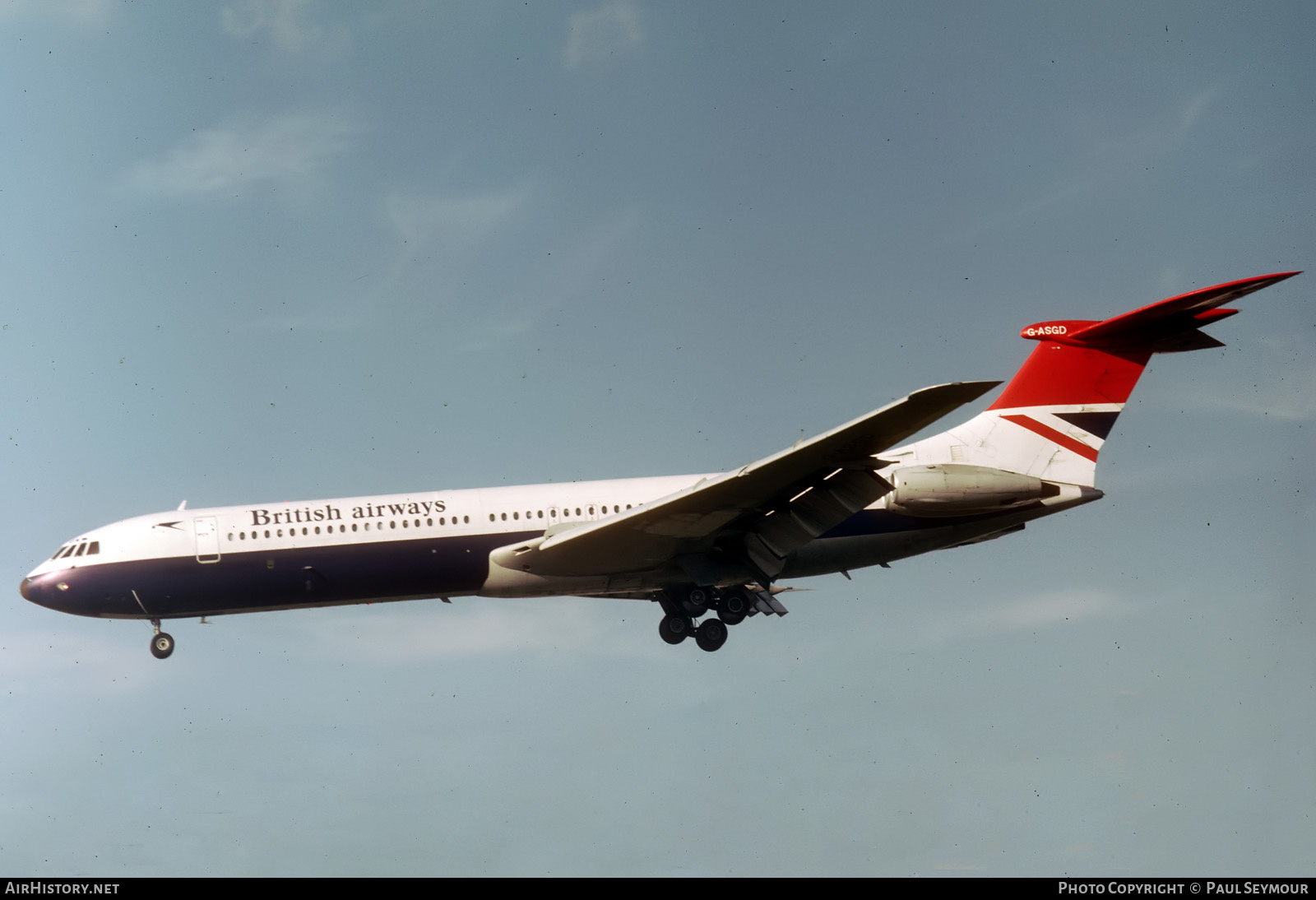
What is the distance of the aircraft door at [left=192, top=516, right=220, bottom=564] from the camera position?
1111 inches

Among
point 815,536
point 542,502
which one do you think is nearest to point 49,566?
point 542,502

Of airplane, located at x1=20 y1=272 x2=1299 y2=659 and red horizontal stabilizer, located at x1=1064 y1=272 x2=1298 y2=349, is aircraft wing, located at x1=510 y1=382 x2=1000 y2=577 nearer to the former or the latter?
airplane, located at x1=20 y1=272 x2=1299 y2=659

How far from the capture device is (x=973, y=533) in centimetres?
2833

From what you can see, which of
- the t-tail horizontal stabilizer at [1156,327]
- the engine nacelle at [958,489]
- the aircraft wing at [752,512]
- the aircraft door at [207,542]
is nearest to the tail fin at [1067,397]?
the t-tail horizontal stabilizer at [1156,327]

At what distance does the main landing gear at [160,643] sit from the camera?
29.2 m

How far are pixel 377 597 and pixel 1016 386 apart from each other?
16189mm

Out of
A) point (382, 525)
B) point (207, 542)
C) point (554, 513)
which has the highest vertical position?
point (207, 542)

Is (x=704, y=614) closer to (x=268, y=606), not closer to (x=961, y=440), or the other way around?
(x=961, y=440)

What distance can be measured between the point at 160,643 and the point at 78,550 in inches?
115

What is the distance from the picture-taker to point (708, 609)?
96.8ft

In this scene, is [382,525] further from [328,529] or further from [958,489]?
[958,489]

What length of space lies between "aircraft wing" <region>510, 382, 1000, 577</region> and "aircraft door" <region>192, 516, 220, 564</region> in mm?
6790

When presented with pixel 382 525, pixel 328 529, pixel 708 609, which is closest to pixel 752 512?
pixel 708 609

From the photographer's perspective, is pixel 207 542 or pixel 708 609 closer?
pixel 207 542
